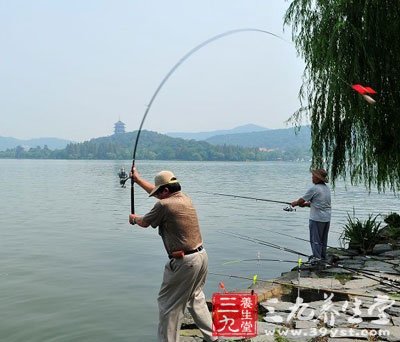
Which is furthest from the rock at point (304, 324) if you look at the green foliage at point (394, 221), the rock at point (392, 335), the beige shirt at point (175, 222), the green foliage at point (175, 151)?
the green foliage at point (175, 151)

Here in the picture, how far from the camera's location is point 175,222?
17.0 ft

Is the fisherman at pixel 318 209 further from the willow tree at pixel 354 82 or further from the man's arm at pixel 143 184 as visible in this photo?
the man's arm at pixel 143 184

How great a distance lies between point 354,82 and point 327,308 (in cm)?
545

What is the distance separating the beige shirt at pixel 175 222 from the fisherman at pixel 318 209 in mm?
4341

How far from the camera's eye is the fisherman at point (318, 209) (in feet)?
30.1

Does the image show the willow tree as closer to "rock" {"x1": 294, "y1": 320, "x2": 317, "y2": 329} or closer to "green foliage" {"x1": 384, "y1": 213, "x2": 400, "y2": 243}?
"green foliage" {"x1": 384, "y1": 213, "x2": 400, "y2": 243}

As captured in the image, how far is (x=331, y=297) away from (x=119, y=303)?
3.93 meters

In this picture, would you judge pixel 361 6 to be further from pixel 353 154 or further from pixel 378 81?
pixel 353 154

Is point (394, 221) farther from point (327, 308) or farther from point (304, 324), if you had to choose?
point (304, 324)

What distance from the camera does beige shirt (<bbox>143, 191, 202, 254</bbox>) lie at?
519 centimetres

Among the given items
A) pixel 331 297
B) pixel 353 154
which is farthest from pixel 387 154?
pixel 331 297

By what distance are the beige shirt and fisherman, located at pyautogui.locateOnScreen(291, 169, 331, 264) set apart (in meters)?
4.34

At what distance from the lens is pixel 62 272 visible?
1193 cm

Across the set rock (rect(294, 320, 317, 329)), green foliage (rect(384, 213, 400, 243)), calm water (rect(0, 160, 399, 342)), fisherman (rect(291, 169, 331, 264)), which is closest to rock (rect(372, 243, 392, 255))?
green foliage (rect(384, 213, 400, 243))
